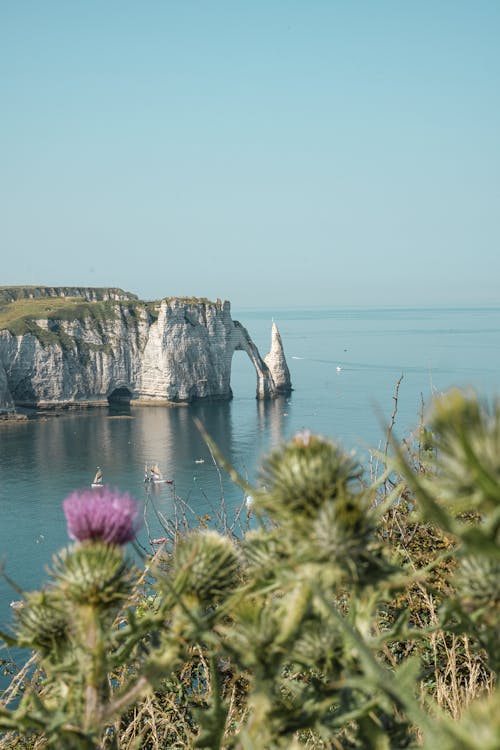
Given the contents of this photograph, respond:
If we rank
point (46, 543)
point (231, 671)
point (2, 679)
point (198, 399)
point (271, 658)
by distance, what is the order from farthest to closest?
point (198, 399)
point (46, 543)
point (2, 679)
point (231, 671)
point (271, 658)

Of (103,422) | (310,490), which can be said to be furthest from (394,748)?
(103,422)

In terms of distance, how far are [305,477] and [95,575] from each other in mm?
473

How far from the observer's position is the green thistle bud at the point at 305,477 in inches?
50.3

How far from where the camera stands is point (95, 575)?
1426 millimetres

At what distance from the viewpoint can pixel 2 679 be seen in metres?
18.9

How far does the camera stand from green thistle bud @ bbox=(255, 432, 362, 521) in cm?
128

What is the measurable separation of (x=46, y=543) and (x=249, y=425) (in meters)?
32.9

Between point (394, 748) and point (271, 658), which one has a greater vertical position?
point (271, 658)

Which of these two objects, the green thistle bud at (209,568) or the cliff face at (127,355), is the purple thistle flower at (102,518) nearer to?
the green thistle bud at (209,568)

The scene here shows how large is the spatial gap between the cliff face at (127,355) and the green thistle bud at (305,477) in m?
78.0

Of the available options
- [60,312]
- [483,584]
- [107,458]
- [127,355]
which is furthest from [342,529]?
[60,312]

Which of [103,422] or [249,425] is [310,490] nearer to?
[249,425]

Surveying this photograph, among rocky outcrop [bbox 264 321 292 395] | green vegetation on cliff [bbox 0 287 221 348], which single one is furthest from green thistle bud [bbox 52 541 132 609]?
rocky outcrop [bbox 264 321 292 395]

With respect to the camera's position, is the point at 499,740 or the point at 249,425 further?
the point at 249,425
